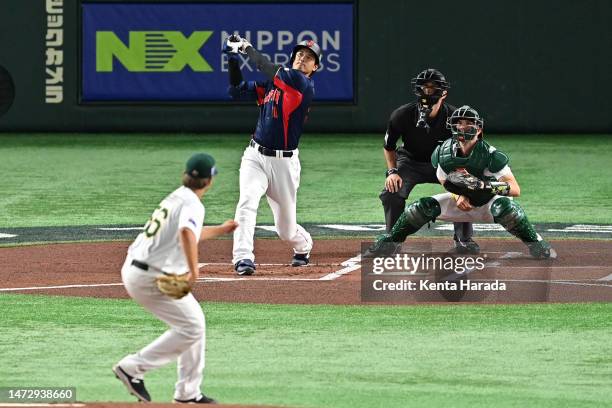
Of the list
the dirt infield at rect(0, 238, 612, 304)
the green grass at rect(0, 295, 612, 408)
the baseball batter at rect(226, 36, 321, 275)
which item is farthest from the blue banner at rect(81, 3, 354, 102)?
the green grass at rect(0, 295, 612, 408)

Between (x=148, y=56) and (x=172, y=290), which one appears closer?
(x=172, y=290)

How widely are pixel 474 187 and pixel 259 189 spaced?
1758 millimetres

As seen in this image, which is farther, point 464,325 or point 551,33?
point 551,33

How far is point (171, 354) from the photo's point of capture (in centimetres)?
766

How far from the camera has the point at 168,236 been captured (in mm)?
7676

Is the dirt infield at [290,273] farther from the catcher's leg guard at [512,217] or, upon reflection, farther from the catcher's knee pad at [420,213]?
the catcher's knee pad at [420,213]

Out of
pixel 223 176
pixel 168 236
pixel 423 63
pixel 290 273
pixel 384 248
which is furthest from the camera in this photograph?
pixel 423 63

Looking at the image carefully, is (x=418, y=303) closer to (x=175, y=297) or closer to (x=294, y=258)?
(x=294, y=258)

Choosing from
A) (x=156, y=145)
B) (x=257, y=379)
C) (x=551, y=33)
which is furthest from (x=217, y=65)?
(x=257, y=379)

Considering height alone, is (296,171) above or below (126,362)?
above

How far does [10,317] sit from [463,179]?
3.83 metres

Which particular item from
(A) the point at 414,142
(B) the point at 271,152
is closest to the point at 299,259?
(B) the point at 271,152

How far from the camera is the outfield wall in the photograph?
2795 centimetres

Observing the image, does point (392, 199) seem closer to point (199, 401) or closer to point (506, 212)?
point (506, 212)
